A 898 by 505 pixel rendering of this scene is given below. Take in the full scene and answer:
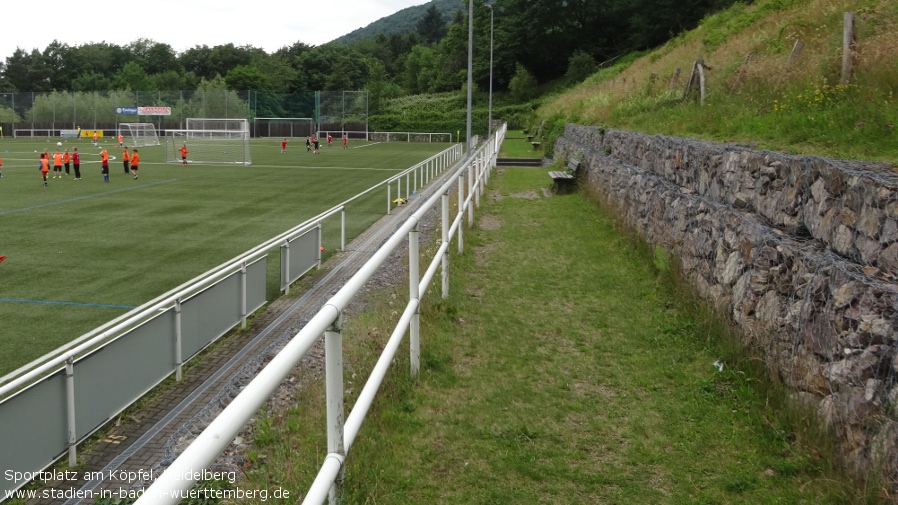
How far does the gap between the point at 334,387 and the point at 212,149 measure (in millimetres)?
45776

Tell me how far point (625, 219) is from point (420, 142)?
197 ft

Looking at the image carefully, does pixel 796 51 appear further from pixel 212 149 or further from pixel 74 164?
pixel 212 149

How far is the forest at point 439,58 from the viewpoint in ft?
260

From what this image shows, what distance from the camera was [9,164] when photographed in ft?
125

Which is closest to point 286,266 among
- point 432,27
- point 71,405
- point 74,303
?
point 74,303

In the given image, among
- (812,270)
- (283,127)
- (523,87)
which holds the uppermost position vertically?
(523,87)

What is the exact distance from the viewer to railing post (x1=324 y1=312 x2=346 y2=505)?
2.91 m

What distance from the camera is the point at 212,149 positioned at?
1812 inches

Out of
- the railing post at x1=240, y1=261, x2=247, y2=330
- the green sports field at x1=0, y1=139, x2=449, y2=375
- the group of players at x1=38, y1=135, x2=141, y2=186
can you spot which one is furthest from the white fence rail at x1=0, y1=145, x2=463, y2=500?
the group of players at x1=38, y1=135, x2=141, y2=186

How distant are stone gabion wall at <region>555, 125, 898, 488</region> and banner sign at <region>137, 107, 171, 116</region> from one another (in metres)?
74.7

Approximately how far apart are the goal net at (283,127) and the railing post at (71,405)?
67.9m

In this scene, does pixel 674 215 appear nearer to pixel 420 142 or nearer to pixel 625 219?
pixel 625 219

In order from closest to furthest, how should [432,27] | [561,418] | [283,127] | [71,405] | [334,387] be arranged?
[334,387] → [561,418] → [71,405] → [283,127] → [432,27]

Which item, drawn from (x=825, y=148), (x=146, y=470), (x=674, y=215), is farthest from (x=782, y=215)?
(x=146, y=470)
